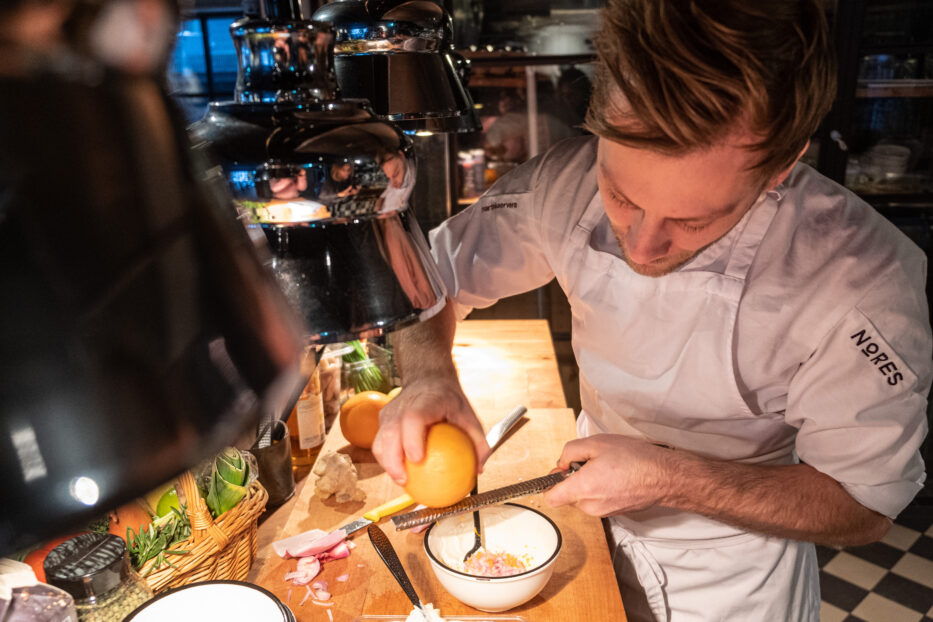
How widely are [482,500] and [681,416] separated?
18.5 inches

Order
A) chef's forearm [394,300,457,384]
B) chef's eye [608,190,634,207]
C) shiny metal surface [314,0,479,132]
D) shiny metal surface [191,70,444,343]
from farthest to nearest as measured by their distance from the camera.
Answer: chef's forearm [394,300,457,384] < chef's eye [608,190,634,207] < shiny metal surface [314,0,479,132] < shiny metal surface [191,70,444,343]

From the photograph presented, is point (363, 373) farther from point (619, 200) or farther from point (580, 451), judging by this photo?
point (619, 200)

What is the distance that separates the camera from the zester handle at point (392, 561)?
3.68 ft

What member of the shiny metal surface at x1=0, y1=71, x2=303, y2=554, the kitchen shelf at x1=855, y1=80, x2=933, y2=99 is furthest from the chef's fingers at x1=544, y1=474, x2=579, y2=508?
the kitchen shelf at x1=855, y1=80, x2=933, y2=99

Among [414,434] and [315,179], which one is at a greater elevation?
[315,179]

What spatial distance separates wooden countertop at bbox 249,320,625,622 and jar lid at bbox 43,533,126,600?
1.17 ft

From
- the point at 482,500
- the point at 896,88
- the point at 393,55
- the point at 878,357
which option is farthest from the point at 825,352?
the point at 896,88

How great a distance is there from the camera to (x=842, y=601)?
9.49ft

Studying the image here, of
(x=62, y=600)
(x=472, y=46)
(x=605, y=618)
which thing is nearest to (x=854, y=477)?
(x=605, y=618)

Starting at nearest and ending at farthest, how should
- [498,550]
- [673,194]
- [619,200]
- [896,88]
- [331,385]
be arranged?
1. [673,194]
2. [619,200]
3. [498,550]
4. [331,385]
5. [896,88]

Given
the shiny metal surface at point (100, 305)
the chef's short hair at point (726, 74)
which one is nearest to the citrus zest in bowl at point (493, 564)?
the chef's short hair at point (726, 74)

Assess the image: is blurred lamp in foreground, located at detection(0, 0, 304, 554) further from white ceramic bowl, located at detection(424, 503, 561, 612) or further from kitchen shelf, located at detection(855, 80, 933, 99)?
kitchen shelf, located at detection(855, 80, 933, 99)

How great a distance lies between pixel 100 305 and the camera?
0.56ft

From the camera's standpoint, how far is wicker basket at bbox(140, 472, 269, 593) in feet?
3.46
